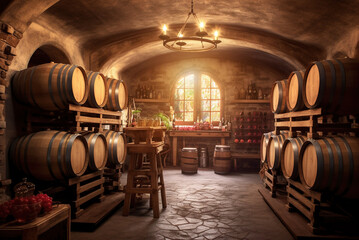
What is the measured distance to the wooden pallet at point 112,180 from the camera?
4.80m

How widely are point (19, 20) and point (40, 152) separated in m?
1.63

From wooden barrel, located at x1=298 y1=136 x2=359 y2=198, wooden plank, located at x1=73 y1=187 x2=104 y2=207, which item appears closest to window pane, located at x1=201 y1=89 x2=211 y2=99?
wooden plank, located at x1=73 y1=187 x2=104 y2=207

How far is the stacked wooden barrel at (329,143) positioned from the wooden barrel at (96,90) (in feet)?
9.61

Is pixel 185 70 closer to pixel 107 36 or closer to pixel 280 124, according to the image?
pixel 107 36

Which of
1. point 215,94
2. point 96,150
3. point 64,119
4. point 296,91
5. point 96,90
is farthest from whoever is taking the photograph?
point 215,94

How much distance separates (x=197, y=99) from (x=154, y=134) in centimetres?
495

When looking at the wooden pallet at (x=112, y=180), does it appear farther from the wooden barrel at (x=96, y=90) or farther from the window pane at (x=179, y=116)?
the window pane at (x=179, y=116)

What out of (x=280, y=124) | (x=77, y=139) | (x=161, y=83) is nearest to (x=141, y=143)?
(x=77, y=139)

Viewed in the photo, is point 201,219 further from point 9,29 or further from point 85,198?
point 9,29

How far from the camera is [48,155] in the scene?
3215 millimetres

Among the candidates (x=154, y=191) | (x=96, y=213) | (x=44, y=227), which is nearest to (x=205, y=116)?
(x=154, y=191)

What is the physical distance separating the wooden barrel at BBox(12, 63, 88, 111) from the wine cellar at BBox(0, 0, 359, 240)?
0.05 feet

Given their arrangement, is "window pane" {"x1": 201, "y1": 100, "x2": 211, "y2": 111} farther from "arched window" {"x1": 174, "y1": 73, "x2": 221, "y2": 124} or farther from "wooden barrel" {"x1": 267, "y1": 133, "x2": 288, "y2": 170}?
"wooden barrel" {"x1": 267, "y1": 133, "x2": 288, "y2": 170}

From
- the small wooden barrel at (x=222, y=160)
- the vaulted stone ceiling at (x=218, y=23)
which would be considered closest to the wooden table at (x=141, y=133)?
the vaulted stone ceiling at (x=218, y=23)
